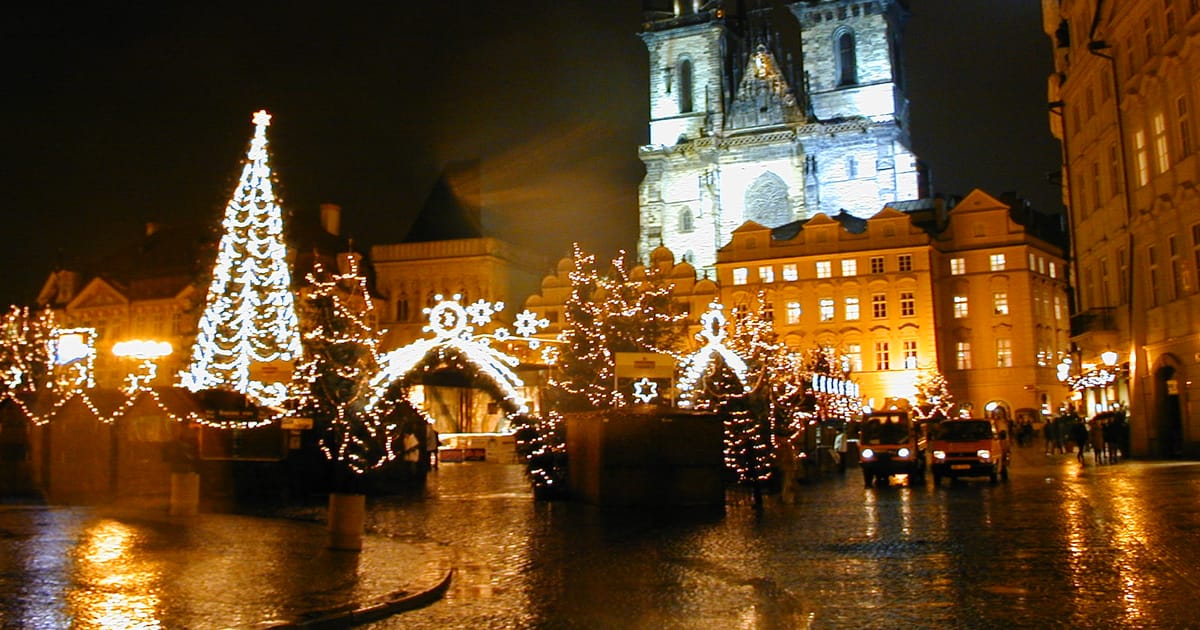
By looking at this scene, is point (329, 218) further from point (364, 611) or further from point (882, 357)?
point (364, 611)

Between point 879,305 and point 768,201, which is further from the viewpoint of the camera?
point 768,201

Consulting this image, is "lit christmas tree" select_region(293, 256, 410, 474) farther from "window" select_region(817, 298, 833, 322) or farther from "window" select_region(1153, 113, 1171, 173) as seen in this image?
"window" select_region(817, 298, 833, 322)

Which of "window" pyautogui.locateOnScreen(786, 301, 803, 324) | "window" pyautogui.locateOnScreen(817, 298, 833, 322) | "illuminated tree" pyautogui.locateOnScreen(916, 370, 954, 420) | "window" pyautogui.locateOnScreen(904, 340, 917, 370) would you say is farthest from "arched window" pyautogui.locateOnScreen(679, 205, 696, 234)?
"illuminated tree" pyautogui.locateOnScreen(916, 370, 954, 420)

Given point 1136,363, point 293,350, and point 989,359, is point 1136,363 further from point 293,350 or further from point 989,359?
point 989,359

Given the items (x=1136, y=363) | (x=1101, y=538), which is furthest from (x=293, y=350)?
Answer: (x=1136, y=363)

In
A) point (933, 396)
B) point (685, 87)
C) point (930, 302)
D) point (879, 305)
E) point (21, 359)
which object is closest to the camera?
point (21, 359)

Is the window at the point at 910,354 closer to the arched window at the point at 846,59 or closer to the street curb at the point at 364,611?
the arched window at the point at 846,59

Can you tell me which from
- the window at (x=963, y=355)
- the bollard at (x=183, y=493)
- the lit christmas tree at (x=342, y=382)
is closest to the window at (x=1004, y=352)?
the window at (x=963, y=355)

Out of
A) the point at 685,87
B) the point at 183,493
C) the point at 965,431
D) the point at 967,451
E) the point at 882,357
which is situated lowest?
the point at 183,493

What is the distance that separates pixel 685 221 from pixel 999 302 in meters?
22.5

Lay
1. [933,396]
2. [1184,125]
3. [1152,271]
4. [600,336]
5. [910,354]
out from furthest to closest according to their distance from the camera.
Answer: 1. [910,354]
2. [933,396]
3. [600,336]
4. [1152,271]
5. [1184,125]

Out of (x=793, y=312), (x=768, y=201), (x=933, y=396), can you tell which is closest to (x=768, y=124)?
(x=768, y=201)

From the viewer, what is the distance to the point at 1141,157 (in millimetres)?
33812

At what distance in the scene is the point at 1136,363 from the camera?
3447 centimetres
